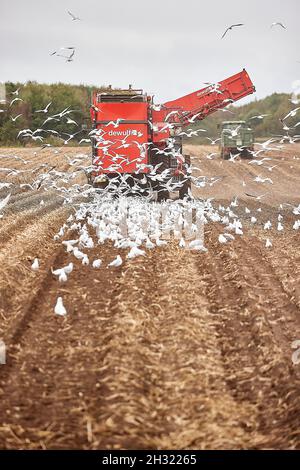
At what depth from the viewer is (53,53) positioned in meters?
10.3

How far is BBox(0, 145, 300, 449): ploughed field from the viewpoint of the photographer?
14.5ft

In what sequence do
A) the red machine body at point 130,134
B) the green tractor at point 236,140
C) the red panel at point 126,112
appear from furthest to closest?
the green tractor at point 236,140
the red panel at point 126,112
the red machine body at point 130,134

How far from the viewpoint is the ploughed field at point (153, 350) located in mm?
4422

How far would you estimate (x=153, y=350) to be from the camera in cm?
578

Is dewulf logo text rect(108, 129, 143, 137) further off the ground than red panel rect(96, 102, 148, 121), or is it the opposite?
red panel rect(96, 102, 148, 121)

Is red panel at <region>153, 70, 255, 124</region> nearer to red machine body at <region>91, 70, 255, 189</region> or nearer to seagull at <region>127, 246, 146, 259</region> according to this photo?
red machine body at <region>91, 70, 255, 189</region>

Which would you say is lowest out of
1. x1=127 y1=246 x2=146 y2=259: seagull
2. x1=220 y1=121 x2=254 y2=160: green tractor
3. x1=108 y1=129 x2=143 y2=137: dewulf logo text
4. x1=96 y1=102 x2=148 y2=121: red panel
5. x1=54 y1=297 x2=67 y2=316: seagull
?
x1=220 y1=121 x2=254 y2=160: green tractor

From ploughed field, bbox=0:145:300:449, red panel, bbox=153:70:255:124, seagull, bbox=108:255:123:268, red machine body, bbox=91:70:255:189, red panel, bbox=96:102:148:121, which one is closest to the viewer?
ploughed field, bbox=0:145:300:449

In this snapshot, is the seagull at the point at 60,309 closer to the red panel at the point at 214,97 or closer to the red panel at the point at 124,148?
the red panel at the point at 124,148

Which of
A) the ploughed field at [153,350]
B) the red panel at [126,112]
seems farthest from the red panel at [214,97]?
the ploughed field at [153,350]

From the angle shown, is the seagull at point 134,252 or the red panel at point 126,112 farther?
the red panel at point 126,112

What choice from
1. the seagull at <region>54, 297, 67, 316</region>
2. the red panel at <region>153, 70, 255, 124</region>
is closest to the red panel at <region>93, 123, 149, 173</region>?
the red panel at <region>153, 70, 255, 124</region>

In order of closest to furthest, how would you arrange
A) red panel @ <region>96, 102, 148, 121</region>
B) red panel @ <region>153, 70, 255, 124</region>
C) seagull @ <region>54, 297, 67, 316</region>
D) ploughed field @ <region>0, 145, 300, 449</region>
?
ploughed field @ <region>0, 145, 300, 449</region> → seagull @ <region>54, 297, 67, 316</region> → red panel @ <region>96, 102, 148, 121</region> → red panel @ <region>153, 70, 255, 124</region>

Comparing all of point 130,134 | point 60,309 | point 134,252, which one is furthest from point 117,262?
point 130,134
